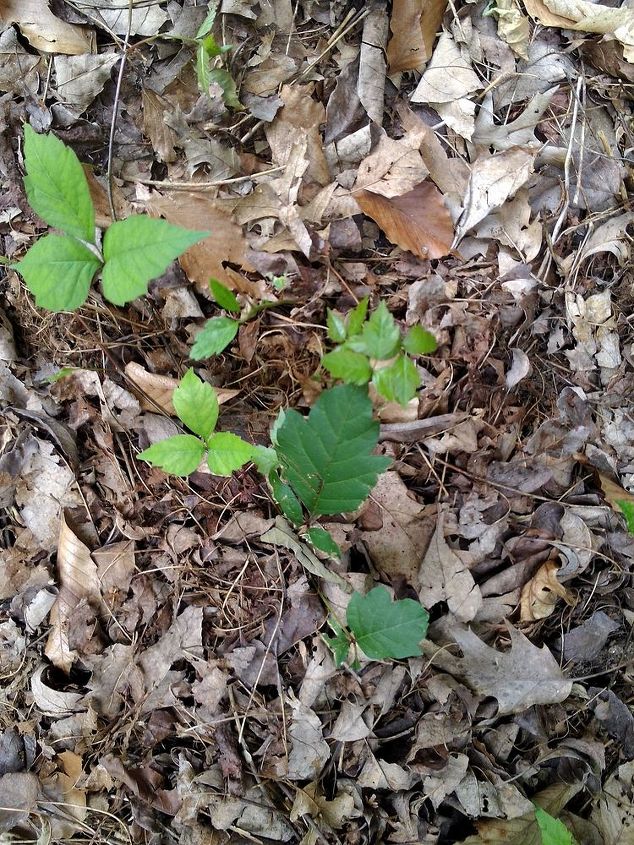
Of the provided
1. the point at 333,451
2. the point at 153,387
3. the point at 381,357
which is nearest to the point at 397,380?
the point at 381,357

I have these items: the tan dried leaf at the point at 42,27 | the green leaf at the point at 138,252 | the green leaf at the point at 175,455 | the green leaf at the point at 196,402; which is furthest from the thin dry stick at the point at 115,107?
the green leaf at the point at 175,455

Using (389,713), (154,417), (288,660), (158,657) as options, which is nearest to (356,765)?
(389,713)

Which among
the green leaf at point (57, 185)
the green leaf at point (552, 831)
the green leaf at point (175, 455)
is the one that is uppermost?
the green leaf at point (57, 185)

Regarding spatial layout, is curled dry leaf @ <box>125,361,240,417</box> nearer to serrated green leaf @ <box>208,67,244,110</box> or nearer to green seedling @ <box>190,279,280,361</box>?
green seedling @ <box>190,279,280,361</box>

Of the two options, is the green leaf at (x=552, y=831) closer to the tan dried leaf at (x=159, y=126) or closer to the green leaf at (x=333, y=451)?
the green leaf at (x=333, y=451)

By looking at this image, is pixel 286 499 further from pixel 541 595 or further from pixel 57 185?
pixel 57 185
